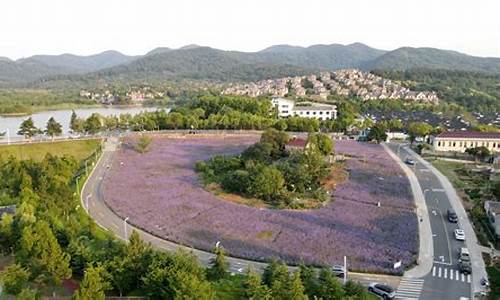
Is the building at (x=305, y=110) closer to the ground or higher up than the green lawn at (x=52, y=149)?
higher up

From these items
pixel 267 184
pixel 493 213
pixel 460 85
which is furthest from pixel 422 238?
pixel 460 85

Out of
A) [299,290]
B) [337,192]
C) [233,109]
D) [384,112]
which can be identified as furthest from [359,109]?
[299,290]

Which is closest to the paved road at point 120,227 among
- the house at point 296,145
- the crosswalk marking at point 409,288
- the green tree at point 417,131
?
the crosswalk marking at point 409,288

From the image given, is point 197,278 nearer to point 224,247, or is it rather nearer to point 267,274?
point 267,274

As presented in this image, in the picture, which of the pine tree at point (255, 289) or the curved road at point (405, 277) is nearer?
the pine tree at point (255, 289)

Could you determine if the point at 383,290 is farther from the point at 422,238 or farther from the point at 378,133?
the point at 378,133

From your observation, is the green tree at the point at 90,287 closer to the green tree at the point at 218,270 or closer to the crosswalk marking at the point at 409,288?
the green tree at the point at 218,270

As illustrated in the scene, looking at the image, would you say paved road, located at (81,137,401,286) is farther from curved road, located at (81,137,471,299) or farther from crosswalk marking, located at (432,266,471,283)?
crosswalk marking, located at (432,266,471,283)

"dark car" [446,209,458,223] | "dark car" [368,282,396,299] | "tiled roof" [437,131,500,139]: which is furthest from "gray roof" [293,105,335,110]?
"dark car" [368,282,396,299]
